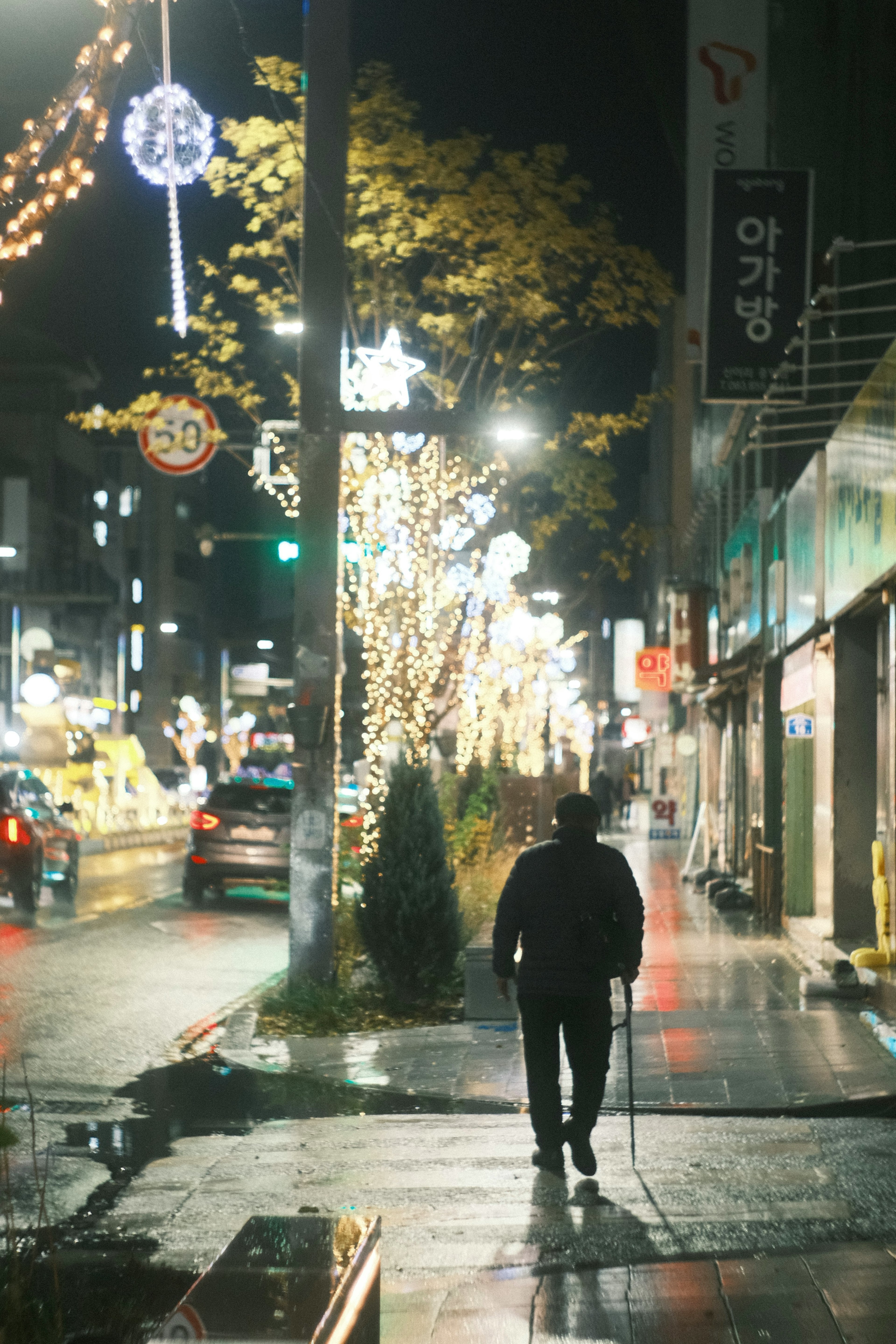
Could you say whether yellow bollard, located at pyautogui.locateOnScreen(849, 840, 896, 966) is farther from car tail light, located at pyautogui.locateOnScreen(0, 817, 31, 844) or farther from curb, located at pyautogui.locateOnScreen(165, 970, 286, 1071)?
car tail light, located at pyautogui.locateOnScreen(0, 817, 31, 844)

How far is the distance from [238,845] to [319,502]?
10.5m

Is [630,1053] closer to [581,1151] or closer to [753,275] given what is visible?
[581,1151]

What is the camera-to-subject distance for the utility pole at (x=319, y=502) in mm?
12336

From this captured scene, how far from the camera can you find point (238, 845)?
22047 millimetres

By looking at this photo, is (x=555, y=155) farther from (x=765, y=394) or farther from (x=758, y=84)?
(x=765, y=394)

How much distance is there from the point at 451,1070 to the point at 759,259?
8.63 m

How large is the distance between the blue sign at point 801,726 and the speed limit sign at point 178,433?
7.47m

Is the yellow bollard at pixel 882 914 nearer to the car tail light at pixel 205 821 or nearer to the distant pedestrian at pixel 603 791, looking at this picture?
the car tail light at pixel 205 821

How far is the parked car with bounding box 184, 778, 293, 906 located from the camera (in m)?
22.0

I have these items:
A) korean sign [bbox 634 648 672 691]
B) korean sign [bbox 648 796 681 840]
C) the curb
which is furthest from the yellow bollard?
korean sign [bbox 634 648 672 691]

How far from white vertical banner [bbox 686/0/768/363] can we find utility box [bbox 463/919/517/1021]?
40.7ft

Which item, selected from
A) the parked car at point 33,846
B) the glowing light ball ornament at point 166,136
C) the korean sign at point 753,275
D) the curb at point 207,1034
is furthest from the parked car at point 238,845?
the glowing light ball ornament at point 166,136

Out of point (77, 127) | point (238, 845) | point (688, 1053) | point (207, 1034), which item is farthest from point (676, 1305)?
point (238, 845)

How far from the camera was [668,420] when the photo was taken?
67.2m
